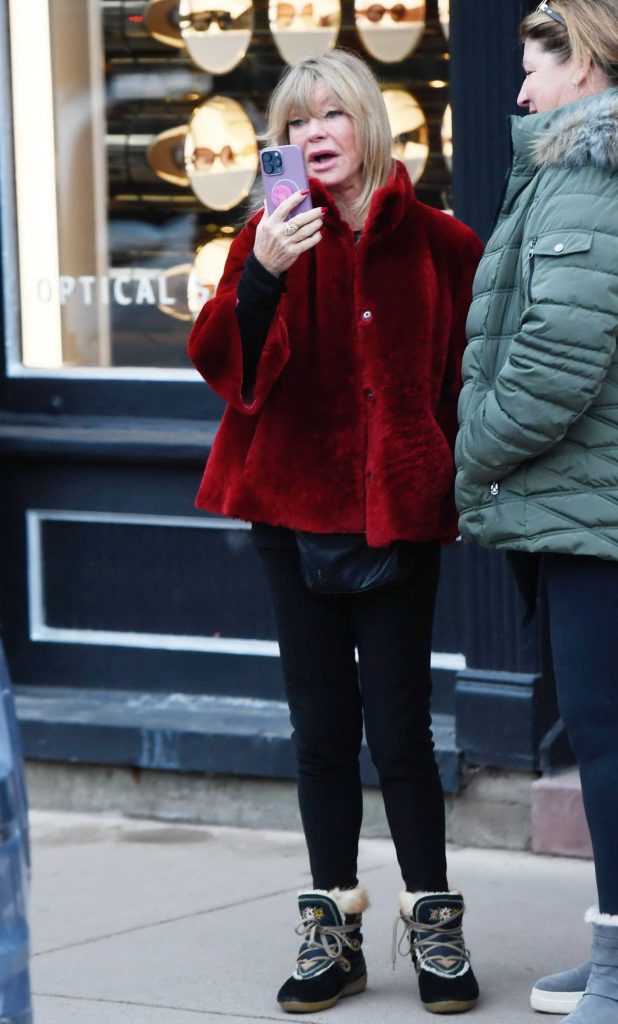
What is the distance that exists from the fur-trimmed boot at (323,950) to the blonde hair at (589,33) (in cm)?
174

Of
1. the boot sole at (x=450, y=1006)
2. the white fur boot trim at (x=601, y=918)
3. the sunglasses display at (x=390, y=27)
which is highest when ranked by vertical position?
the sunglasses display at (x=390, y=27)

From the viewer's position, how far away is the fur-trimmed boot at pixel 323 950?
3596 millimetres

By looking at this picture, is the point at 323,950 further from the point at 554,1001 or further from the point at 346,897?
the point at 554,1001

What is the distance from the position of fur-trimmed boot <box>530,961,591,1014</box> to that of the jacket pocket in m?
1.43

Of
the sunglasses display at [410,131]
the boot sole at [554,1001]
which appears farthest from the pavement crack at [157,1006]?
the sunglasses display at [410,131]

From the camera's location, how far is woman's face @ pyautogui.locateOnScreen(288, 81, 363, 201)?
3426mm

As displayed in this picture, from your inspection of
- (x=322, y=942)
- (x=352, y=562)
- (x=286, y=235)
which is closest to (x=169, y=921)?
(x=322, y=942)

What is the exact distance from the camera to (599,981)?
329 centimetres

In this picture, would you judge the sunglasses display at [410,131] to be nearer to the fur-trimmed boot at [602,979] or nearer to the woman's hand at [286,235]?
the woman's hand at [286,235]

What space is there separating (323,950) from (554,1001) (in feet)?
1.60

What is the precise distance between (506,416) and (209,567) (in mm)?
2258

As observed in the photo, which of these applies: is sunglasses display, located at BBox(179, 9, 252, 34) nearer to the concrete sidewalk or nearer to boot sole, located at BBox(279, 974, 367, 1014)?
the concrete sidewalk

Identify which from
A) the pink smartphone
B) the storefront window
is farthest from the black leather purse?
the storefront window

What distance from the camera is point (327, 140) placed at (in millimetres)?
3432
